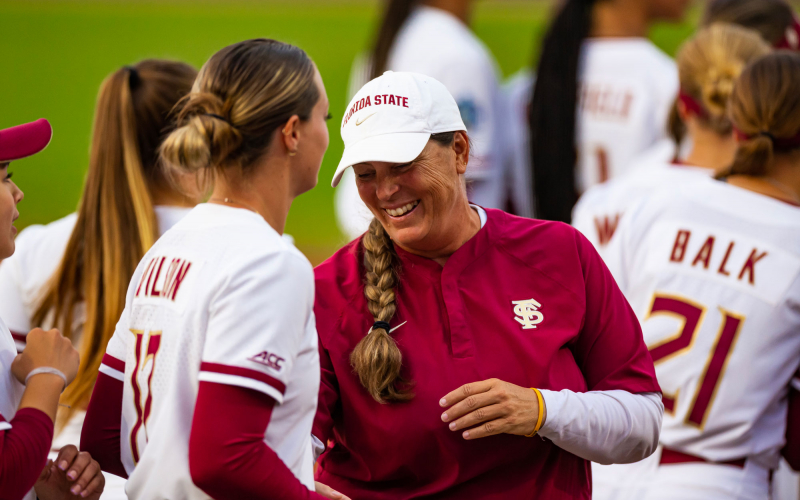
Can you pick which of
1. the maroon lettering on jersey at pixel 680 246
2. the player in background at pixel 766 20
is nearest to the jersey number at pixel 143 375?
the maroon lettering on jersey at pixel 680 246

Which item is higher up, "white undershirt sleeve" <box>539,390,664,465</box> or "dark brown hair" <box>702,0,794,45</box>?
"dark brown hair" <box>702,0,794,45</box>

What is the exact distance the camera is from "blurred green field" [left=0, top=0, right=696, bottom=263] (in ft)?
44.7

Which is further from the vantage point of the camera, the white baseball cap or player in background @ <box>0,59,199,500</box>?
player in background @ <box>0,59,199,500</box>

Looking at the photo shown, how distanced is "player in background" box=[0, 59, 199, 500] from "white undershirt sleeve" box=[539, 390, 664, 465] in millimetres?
1239

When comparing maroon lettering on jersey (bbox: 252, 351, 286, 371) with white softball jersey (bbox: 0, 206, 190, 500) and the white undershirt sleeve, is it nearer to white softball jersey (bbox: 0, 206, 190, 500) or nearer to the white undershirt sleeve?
the white undershirt sleeve

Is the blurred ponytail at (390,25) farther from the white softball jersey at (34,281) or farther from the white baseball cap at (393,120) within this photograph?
the white baseball cap at (393,120)

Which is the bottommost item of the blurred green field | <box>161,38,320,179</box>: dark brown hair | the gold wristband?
the blurred green field

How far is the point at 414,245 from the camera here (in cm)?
202

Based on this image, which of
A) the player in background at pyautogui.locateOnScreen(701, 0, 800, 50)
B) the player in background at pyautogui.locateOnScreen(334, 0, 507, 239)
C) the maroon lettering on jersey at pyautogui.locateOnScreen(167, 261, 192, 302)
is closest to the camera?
the maroon lettering on jersey at pyautogui.locateOnScreen(167, 261, 192, 302)

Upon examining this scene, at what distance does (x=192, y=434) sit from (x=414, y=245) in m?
0.76

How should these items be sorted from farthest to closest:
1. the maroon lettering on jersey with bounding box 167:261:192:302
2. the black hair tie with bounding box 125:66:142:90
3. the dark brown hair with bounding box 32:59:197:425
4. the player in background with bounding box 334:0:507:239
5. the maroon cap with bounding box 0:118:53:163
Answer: the player in background with bounding box 334:0:507:239 → the black hair tie with bounding box 125:66:142:90 → the dark brown hair with bounding box 32:59:197:425 → the maroon cap with bounding box 0:118:53:163 → the maroon lettering on jersey with bounding box 167:261:192:302

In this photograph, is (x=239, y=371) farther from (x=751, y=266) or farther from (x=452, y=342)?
(x=751, y=266)

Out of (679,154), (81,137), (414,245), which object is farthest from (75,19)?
(414,245)

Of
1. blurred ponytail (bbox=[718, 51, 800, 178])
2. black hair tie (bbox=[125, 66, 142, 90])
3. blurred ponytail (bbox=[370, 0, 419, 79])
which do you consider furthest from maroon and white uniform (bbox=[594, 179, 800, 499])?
blurred ponytail (bbox=[370, 0, 419, 79])
